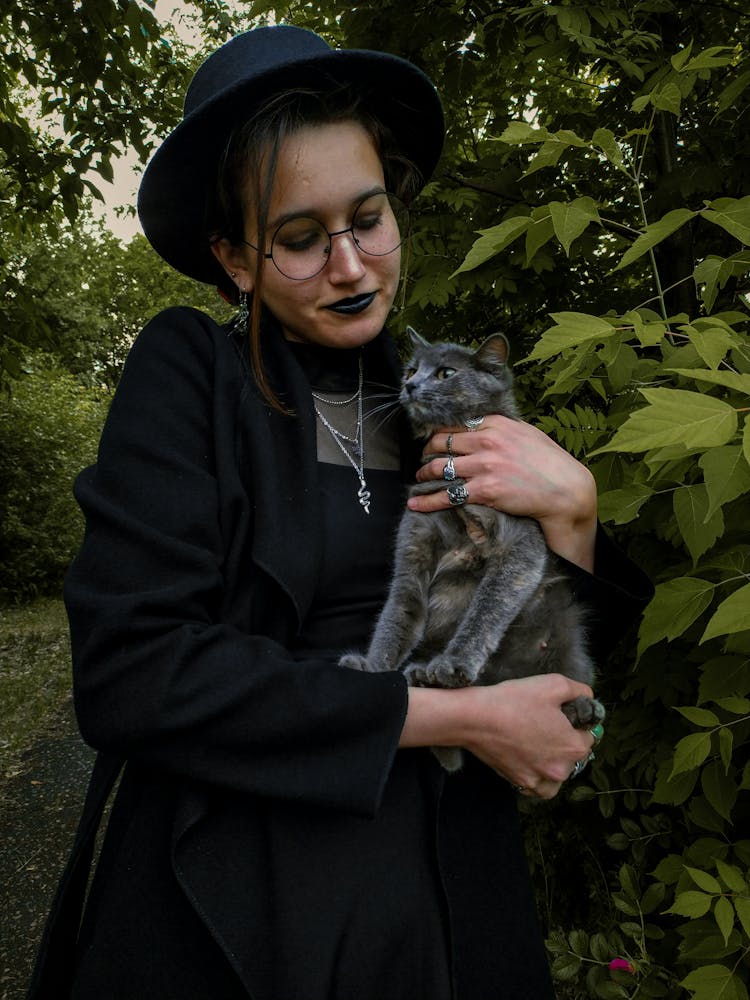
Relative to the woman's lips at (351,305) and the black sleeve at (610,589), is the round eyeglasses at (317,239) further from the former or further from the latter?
the black sleeve at (610,589)

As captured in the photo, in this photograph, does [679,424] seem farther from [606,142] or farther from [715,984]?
Answer: [715,984]

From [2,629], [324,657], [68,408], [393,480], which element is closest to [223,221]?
[393,480]

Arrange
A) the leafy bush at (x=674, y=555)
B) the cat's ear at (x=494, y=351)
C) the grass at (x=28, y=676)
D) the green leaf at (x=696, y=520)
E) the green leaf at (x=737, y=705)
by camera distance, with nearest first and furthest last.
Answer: the leafy bush at (x=674, y=555)
the green leaf at (x=696, y=520)
the green leaf at (x=737, y=705)
the cat's ear at (x=494, y=351)
the grass at (x=28, y=676)

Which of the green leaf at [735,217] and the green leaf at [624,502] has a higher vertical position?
the green leaf at [735,217]

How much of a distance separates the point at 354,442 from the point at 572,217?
731mm

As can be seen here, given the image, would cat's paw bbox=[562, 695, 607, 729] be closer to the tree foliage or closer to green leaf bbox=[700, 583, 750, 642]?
the tree foliage

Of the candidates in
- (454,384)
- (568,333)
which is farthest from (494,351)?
(568,333)

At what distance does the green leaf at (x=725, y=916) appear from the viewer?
1537mm

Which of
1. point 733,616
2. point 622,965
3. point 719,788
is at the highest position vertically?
point 733,616

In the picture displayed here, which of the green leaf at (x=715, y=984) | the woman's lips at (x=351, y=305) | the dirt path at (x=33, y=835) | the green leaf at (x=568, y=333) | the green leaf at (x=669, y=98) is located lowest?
the dirt path at (x=33, y=835)

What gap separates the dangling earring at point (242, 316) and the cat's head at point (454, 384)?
47cm

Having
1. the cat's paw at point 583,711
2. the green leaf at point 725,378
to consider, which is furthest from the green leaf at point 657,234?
the cat's paw at point 583,711

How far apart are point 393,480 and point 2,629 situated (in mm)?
10131

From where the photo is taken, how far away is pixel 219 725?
3.89 ft
